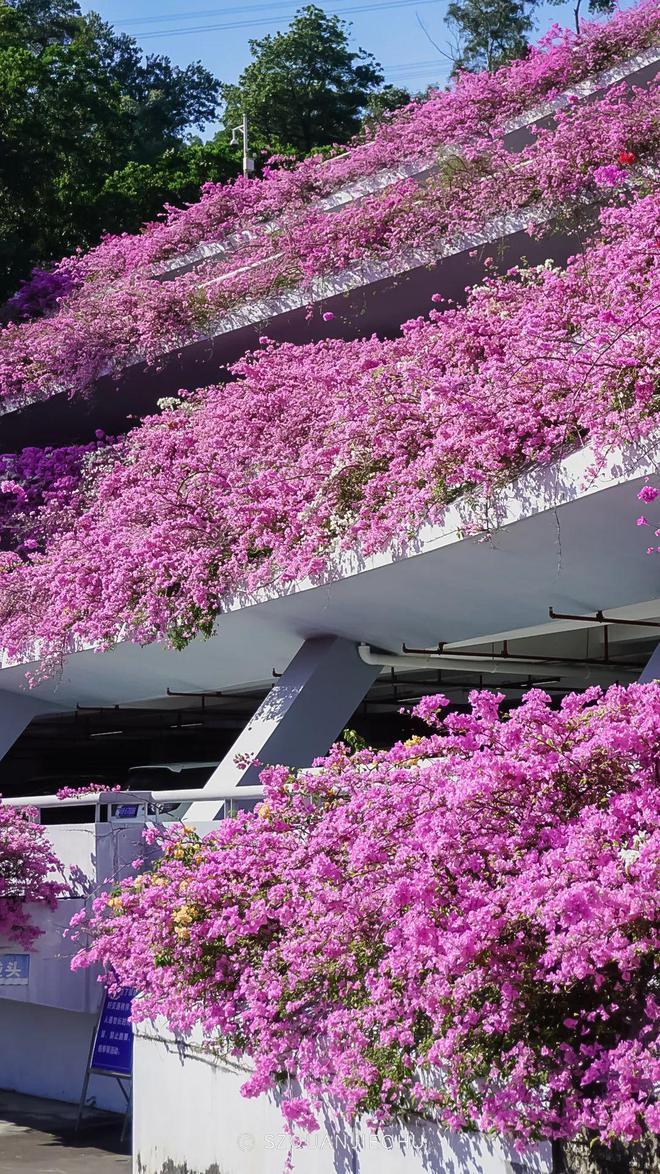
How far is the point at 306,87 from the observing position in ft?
141

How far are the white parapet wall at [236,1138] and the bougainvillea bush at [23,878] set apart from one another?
7.09 ft

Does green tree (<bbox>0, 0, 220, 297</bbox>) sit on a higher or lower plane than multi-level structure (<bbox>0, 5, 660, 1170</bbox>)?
higher

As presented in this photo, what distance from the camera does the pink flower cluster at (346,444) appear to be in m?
10.4

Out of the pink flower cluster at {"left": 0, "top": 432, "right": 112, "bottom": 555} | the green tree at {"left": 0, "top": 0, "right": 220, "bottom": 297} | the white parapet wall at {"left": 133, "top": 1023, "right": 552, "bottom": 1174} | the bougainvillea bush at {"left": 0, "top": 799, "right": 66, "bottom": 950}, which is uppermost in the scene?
the green tree at {"left": 0, "top": 0, "right": 220, "bottom": 297}

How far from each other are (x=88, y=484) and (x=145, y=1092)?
11151mm

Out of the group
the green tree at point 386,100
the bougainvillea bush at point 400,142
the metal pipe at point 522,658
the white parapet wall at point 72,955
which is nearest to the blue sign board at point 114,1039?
the white parapet wall at point 72,955

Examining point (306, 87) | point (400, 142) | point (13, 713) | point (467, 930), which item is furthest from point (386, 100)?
point (467, 930)

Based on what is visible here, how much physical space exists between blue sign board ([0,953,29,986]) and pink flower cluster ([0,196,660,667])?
3506mm

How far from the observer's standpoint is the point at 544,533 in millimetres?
10695

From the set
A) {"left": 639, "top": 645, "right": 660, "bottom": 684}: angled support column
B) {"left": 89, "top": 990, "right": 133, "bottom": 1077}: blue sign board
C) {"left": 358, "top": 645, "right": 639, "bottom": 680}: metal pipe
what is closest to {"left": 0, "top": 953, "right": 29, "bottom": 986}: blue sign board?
{"left": 89, "top": 990, "right": 133, "bottom": 1077}: blue sign board

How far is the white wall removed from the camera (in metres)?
13.1

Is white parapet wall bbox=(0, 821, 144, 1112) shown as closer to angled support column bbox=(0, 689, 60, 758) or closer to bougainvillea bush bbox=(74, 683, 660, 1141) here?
bougainvillea bush bbox=(74, 683, 660, 1141)

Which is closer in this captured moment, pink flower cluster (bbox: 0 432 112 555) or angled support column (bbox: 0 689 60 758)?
angled support column (bbox: 0 689 60 758)

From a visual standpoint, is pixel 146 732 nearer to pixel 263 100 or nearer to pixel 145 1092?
pixel 145 1092
